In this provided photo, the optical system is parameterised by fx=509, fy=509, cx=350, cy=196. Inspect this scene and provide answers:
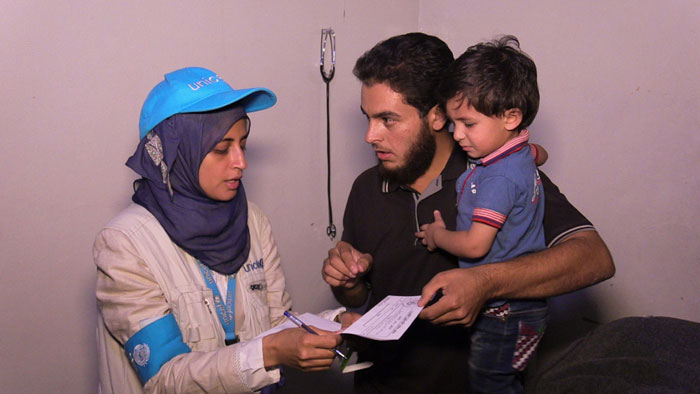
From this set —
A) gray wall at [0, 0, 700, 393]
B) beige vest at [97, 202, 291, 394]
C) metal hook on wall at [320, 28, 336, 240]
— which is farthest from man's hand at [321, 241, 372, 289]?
metal hook on wall at [320, 28, 336, 240]

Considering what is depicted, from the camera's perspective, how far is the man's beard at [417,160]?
1.84m

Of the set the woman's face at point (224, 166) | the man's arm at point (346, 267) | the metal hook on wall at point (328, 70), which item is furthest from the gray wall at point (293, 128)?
the man's arm at point (346, 267)

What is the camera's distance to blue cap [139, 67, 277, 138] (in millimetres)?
1503

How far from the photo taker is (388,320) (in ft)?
4.20

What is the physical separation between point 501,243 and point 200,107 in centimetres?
99

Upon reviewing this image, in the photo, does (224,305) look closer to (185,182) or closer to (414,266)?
(185,182)

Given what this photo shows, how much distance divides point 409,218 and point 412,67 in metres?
0.55

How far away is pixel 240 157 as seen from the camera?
161 cm

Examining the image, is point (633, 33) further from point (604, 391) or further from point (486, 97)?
point (604, 391)

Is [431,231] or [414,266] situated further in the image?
[414,266]

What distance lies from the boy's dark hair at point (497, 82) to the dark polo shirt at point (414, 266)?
330 millimetres

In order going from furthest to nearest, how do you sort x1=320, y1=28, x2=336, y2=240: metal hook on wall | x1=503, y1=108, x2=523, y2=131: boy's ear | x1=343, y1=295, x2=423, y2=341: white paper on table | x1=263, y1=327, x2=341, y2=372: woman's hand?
x1=320, y1=28, x2=336, y2=240: metal hook on wall < x1=503, y1=108, x2=523, y2=131: boy's ear < x1=263, y1=327, x2=341, y2=372: woman's hand < x1=343, y1=295, x2=423, y2=341: white paper on table

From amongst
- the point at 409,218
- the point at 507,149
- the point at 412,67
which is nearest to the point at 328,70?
the point at 412,67

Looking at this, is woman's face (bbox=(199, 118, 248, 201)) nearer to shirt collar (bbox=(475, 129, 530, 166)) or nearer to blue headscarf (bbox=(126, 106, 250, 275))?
blue headscarf (bbox=(126, 106, 250, 275))
